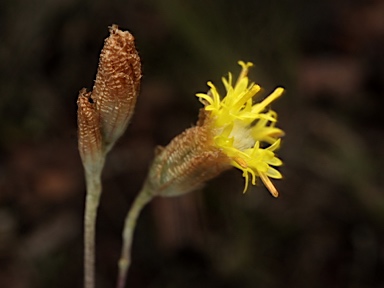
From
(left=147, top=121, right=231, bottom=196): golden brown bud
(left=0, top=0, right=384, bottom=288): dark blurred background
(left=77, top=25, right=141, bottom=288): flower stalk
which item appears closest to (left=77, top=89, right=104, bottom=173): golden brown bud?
(left=77, top=25, right=141, bottom=288): flower stalk

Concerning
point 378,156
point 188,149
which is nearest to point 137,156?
point 378,156

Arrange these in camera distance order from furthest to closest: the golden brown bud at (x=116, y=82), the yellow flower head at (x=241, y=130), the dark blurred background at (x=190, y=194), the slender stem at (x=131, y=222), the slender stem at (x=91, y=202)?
the dark blurred background at (x=190, y=194) → the slender stem at (x=131, y=222) → the slender stem at (x=91, y=202) → the yellow flower head at (x=241, y=130) → the golden brown bud at (x=116, y=82)

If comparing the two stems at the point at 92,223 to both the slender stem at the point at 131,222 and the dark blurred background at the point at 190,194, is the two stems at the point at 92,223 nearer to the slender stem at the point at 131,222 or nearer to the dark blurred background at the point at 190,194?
the slender stem at the point at 131,222

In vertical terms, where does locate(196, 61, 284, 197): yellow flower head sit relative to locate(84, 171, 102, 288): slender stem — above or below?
Result: above

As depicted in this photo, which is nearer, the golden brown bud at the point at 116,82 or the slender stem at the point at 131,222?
the golden brown bud at the point at 116,82

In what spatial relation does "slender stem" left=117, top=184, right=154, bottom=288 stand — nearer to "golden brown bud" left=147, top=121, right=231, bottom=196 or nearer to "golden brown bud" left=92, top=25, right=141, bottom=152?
"golden brown bud" left=147, top=121, right=231, bottom=196

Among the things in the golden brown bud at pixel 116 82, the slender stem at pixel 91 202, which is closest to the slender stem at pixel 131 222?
the slender stem at pixel 91 202
